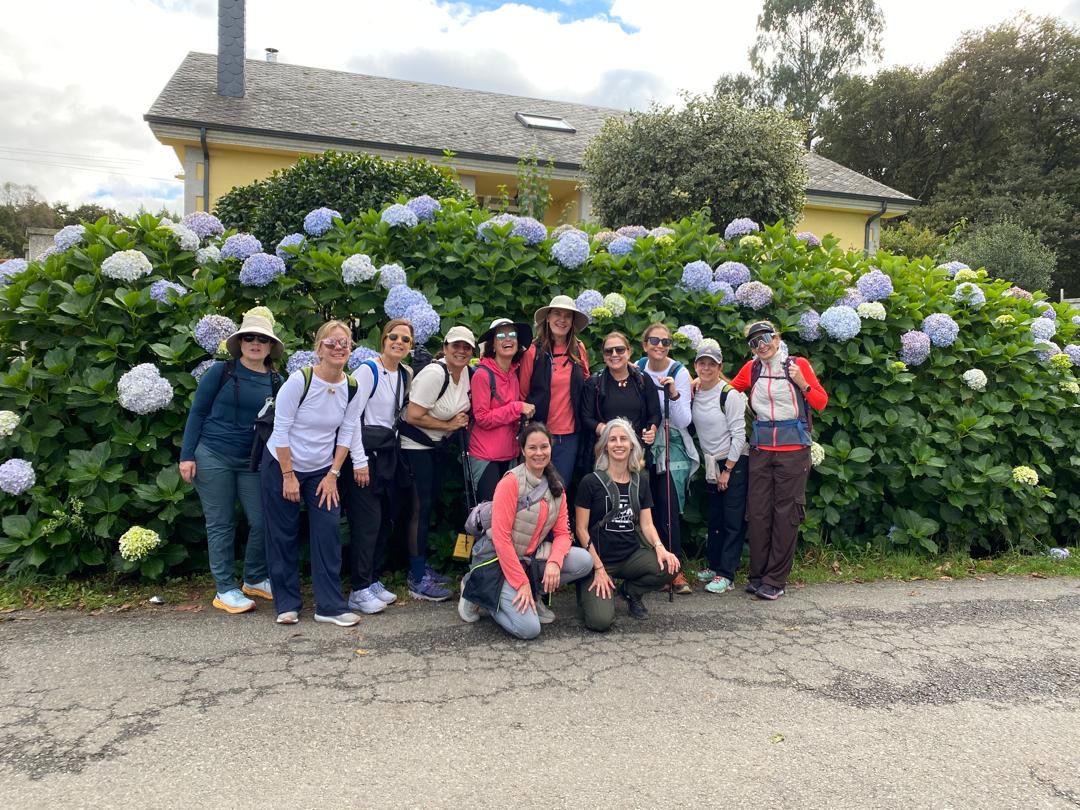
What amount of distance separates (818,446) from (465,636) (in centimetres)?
304

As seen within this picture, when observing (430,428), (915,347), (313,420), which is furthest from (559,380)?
(915,347)

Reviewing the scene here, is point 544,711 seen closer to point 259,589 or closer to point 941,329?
point 259,589

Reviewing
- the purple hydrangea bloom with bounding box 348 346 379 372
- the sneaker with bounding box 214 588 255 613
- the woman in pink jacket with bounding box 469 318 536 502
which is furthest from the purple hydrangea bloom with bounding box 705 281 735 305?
the sneaker with bounding box 214 588 255 613

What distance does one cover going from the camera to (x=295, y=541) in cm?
426

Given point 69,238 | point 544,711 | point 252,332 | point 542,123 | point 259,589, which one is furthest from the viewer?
point 542,123

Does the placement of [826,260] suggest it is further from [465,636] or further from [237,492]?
[237,492]

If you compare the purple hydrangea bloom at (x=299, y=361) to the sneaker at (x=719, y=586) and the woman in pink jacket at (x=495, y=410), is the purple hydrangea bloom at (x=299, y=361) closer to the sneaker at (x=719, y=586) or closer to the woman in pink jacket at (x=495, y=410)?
the woman in pink jacket at (x=495, y=410)

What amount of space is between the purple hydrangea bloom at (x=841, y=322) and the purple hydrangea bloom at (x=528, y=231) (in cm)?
237

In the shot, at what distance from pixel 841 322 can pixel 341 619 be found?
168 inches

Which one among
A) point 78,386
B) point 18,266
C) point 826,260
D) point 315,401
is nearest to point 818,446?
point 826,260

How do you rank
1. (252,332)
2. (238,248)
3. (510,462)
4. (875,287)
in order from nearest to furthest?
(252,332) → (510,462) → (238,248) → (875,287)

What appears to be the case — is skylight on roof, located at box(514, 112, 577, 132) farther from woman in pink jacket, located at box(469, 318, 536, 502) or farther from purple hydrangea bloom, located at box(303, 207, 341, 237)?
woman in pink jacket, located at box(469, 318, 536, 502)

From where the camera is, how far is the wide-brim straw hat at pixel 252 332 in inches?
167

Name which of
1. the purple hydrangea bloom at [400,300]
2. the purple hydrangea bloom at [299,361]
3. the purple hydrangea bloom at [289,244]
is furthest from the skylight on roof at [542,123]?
the purple hydrangea bloom at [299,361]
